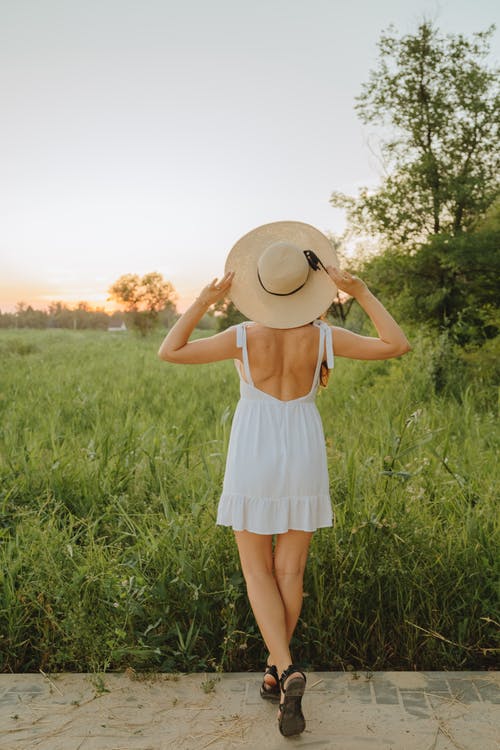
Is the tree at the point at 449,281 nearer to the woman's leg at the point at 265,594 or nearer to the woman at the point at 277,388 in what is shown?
the woman at the point at 277,388

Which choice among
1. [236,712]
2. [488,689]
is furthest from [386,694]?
[236,712]

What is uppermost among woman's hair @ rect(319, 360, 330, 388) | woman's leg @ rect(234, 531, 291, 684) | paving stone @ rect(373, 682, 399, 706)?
woman's hair @ rect(319, 360, 330, 388)

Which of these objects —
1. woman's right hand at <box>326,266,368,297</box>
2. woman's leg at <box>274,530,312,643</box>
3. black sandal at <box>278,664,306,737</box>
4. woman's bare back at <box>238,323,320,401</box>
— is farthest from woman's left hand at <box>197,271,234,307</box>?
black sandal at <box>278,664,306,737</box>

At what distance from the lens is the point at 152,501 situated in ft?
15.8

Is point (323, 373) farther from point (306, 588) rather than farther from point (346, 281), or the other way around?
point (306, 588)

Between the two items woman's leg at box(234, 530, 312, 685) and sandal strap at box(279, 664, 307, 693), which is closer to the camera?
A: sandal strap at box(279, 664, 307, 693)

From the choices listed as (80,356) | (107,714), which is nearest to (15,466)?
(107,714)

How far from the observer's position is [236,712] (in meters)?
2.89

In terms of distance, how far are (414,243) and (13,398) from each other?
7.54m

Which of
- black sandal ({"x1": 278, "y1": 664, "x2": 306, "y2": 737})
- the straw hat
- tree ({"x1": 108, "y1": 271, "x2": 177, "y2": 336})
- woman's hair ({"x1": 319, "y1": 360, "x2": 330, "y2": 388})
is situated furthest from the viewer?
tree ({"x1": 108, "y1": 271, "x2": 177, "y2": 336})

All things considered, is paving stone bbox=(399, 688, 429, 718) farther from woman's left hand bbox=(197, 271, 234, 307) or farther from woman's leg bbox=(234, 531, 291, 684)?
woman's left hand bbox=(197, 271, 234, 307)

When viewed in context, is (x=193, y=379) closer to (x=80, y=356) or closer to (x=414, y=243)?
(x=414, y=243)

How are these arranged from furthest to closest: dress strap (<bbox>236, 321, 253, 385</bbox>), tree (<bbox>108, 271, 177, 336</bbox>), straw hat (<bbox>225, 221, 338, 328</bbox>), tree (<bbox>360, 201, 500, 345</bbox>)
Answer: tree (<bbox>108, 271, 177, 336</bbox>)
tree (<bbox>360, 201, 500, 345</bbox>)
dress strap (<bbox>236, 321, 253, 385</bbox>)
straw hat (<bbox>225, 221, 338, 328</bbox>)

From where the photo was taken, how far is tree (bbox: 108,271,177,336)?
148ft
